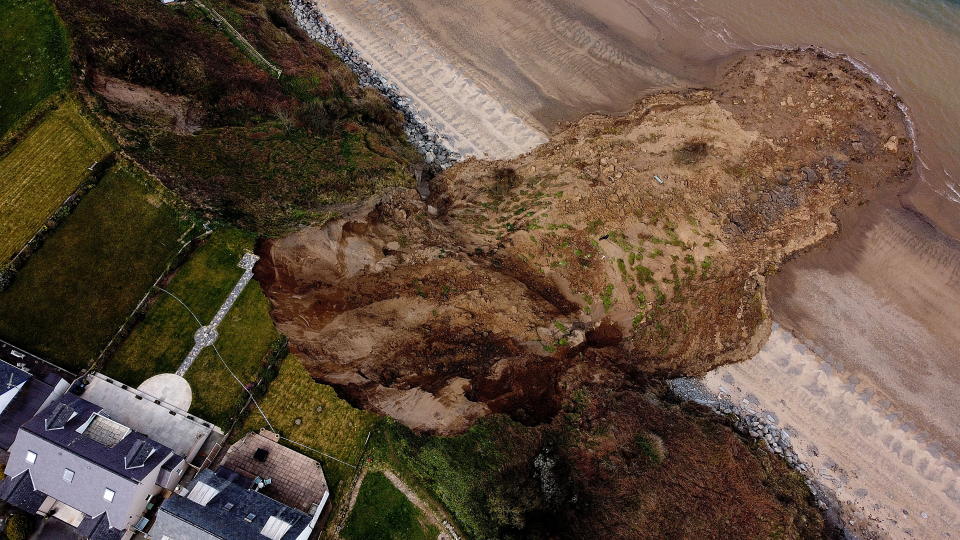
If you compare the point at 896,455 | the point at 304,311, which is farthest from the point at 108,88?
the point at 896,455

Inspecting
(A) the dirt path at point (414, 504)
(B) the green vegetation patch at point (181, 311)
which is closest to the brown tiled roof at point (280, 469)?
(A) the dirt path at point (414, 504)

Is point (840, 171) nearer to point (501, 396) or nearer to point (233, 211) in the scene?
point (501, 396)

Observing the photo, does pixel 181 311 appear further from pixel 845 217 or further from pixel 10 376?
pixel 845 217

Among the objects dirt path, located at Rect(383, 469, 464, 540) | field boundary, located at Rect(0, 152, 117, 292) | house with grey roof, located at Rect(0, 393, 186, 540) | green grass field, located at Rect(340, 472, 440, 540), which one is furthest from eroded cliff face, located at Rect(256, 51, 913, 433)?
field boundary, located at Rect(0, 152, 117, 292)

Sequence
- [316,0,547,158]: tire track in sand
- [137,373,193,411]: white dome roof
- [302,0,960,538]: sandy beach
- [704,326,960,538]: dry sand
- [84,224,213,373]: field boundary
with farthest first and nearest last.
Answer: [316,0,547,158]: tire track in sand
[302,0,960,538]: sandy beach
[704,326,960,538]: dry sand
[84,224,213,373]: field boundary
[137,373,193,411]: white dome roof

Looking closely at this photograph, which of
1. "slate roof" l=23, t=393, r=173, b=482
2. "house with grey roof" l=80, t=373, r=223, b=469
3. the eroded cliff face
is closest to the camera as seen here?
"slate roof" l=23, t=393, r=173, b=482

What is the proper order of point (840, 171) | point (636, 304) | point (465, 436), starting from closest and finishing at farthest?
point (465, 436), point (636, 304), point (840, 171)

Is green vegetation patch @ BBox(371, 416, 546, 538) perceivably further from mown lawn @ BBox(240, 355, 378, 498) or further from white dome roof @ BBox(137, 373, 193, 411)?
white dome roof @ BBox(137, 373, 193, 411)
